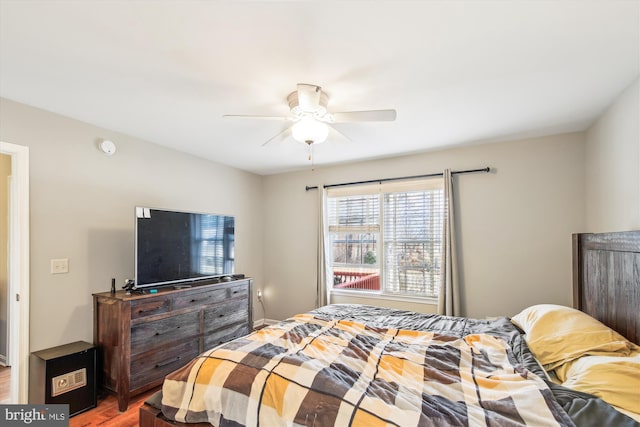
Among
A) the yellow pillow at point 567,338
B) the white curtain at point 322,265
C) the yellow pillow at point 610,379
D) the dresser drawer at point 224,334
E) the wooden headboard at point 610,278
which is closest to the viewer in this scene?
the yellow pillow at point 610,379

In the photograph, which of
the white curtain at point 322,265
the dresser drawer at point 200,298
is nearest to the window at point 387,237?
the white curtain at point 322,265

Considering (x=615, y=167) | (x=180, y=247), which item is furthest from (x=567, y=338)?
(x=180, y=247)

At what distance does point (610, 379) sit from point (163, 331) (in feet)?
10.0

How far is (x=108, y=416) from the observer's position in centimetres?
237

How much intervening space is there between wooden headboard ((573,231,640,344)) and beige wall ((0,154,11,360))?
17.8ft

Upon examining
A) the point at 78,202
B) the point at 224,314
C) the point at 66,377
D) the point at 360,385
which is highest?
the point at 78,202

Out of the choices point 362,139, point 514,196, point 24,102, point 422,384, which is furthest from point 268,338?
point 514,196

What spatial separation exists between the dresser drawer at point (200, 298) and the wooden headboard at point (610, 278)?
3285 millimetres

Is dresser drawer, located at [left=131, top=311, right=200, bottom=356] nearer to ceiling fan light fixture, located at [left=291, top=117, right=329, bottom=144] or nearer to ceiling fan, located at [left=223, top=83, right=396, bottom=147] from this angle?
ceiling fan, located at [left=223, top=83, right=396, bottom=147]

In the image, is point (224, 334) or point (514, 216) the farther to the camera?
point (224, 334)

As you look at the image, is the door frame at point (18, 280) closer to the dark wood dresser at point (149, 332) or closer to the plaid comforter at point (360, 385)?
the dark wood dresser at point (149, 332)

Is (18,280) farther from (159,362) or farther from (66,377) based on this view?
(159,362)

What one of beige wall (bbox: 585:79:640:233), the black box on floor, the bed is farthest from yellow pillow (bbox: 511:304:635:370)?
the black box on floor

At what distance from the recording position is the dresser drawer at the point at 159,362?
2539 mm
